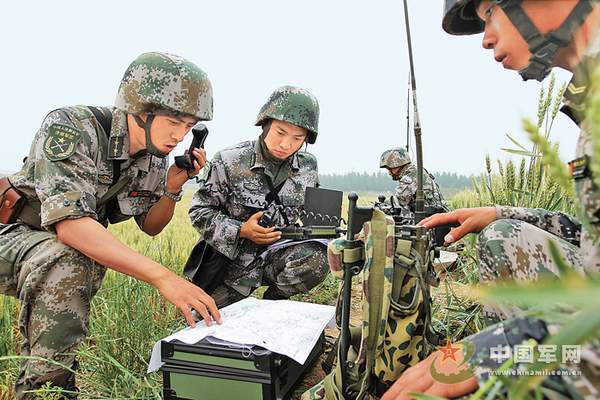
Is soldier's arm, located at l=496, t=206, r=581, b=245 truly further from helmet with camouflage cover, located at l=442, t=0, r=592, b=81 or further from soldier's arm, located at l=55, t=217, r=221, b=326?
soldier's arm, located at l=55, t=217, r=221, b=326

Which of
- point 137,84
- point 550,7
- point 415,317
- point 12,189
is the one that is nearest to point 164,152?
point 137,84

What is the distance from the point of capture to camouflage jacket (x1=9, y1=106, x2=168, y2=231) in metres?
1.79

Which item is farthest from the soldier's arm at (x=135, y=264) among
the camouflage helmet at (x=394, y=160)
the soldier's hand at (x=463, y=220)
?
the camouflage helmet at (x=394, y=160)

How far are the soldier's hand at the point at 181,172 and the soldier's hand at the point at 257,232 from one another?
0.43 meters

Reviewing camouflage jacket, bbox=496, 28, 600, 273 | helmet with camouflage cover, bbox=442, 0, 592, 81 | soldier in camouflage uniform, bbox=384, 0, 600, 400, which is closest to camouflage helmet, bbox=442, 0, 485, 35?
soldier in camouflage uniform, bbox=384, 0, 600, 400

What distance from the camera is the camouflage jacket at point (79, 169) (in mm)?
1793

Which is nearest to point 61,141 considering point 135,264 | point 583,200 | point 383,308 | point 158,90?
point 158,90

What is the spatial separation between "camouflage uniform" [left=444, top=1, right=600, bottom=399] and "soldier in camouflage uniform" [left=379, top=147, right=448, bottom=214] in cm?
248

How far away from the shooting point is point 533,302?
10.4 inches

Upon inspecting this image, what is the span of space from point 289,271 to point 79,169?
4.54 feet

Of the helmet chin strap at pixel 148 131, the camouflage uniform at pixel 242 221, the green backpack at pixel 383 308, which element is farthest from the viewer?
the camouflage uniform at pixel 242 221

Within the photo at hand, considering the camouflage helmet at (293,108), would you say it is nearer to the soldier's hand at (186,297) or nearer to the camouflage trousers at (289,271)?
the camouflage trousers at (289,271)

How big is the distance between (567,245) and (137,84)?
6.19 feet

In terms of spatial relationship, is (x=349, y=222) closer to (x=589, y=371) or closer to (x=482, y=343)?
(x=482, y=343)
